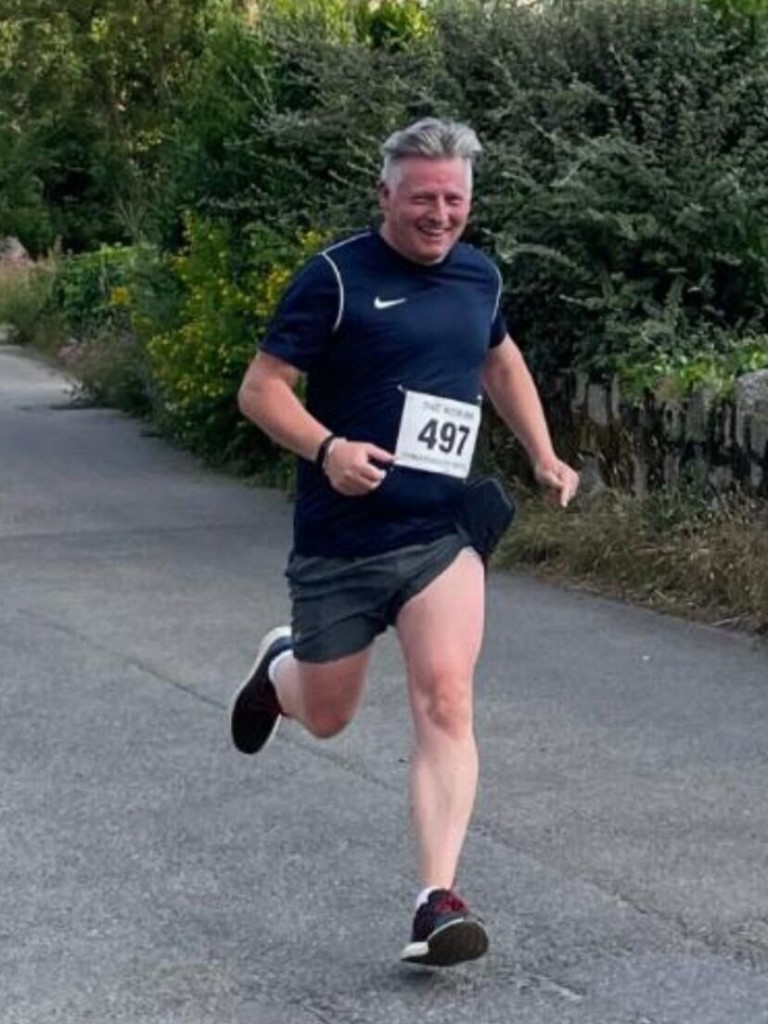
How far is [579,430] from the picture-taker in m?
13.1

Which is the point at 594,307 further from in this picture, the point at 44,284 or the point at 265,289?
the point at 44,284

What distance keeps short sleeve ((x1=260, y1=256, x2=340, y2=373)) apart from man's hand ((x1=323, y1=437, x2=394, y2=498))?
0.88 feet

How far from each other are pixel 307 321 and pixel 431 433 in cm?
40

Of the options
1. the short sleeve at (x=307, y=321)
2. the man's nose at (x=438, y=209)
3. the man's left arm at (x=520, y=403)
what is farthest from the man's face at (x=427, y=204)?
the man's left arm at (x=520, y=403)

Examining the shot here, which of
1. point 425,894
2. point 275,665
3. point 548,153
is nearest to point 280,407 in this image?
point 275,665

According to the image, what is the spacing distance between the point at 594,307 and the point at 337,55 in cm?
412

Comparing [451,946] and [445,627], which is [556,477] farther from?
[451,946]

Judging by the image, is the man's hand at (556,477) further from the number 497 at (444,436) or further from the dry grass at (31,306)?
the dry grass at (31,306)

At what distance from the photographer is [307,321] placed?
578 centimetres

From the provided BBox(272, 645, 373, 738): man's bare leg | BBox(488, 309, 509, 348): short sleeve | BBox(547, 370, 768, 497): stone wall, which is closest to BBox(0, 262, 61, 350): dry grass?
BBox(547, 370, 768, 497): stone wall

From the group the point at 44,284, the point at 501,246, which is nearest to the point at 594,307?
the point at 501,246

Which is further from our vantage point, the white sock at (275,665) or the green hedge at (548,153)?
the green hedge at (548,153)

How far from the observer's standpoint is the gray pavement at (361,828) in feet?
18.6

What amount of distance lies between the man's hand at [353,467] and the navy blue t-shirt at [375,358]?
0.14m
